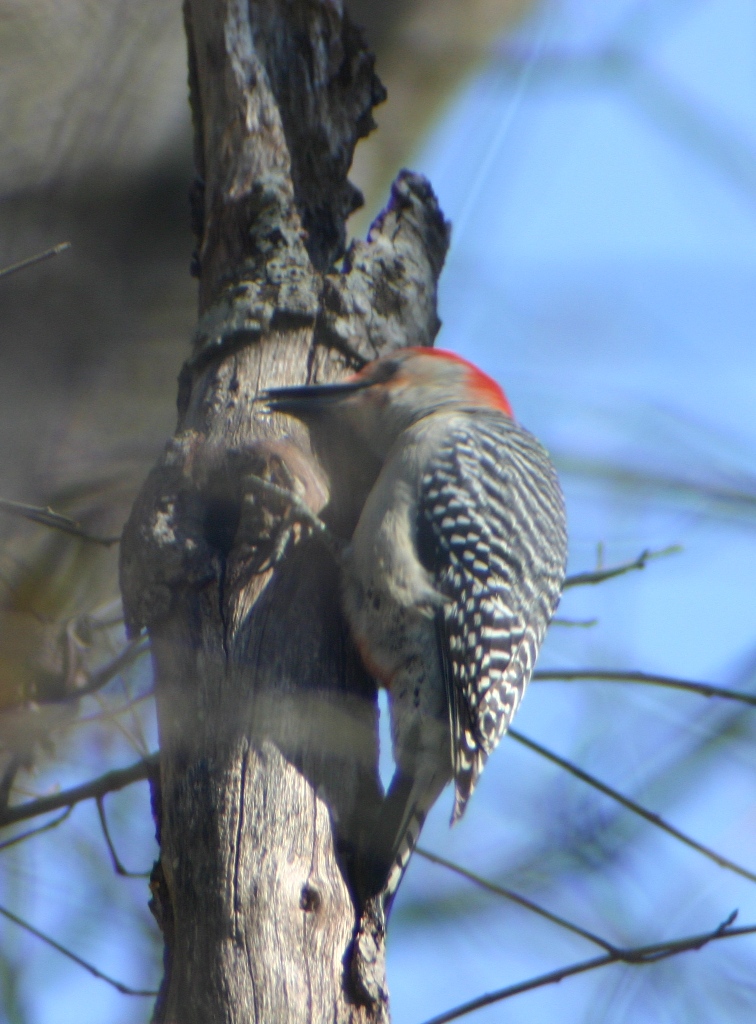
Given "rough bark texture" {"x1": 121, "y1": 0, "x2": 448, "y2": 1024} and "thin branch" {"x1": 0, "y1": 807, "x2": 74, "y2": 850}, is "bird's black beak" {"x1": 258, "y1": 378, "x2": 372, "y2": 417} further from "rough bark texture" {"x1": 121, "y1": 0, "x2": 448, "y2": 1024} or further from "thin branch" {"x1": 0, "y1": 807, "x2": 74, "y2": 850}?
"thin branch" {"x1": 0, "y1": 807, "x2": 74, "y2": 850}

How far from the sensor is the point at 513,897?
329 centimetres

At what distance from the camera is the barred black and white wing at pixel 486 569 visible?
2994mm

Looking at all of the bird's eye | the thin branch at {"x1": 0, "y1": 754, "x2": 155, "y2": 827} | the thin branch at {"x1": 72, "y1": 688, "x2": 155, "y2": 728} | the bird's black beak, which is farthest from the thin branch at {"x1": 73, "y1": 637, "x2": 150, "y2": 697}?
the bird's eye

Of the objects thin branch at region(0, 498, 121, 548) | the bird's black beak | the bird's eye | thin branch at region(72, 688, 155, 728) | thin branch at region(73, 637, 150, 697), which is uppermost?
the bird's eye

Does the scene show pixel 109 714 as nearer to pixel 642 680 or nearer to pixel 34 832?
pixel 34 832

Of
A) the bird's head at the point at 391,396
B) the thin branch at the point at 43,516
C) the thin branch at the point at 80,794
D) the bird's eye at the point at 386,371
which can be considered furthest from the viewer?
the bird's eye at the point at 386,371

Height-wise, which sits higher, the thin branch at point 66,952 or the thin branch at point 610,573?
the thin branch at point 610,573

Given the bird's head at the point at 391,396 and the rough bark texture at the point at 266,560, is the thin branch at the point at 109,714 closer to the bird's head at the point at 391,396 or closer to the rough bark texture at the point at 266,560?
the rough bark texture at the point at 266,560

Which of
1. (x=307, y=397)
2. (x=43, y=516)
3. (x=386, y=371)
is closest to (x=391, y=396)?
(x=386, y=371)

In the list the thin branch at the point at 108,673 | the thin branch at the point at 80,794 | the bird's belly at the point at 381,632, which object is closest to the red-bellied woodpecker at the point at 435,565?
the bird's belly at the point at 381,632

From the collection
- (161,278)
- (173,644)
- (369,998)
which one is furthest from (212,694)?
(161,278)

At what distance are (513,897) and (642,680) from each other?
795 mm

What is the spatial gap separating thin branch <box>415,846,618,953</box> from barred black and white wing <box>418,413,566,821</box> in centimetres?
59

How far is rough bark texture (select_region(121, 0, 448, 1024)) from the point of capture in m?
2.30
